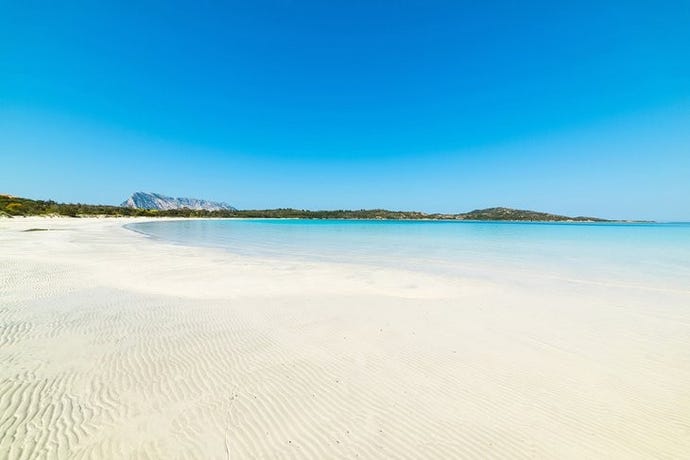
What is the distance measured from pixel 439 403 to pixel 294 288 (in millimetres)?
7396

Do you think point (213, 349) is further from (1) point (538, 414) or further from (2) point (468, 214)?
(2) point (468, 214)

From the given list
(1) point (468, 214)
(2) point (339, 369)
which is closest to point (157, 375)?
(2) point (339, 369)

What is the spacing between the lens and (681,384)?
5.06 meters

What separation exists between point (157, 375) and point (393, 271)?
451 inches

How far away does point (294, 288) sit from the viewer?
436 inches

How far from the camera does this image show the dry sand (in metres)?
3.68

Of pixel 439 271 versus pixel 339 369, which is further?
pixel 439 271

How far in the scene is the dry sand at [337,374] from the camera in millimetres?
3682

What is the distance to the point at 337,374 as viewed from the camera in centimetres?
522

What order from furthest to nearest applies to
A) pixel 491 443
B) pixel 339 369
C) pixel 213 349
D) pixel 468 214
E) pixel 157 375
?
pixel 468 214 < pixel 213 349 < pixel 339 369 < pixel 157 375 < pixel 491 443

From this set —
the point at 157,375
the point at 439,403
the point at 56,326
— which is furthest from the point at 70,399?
the point at 439,403

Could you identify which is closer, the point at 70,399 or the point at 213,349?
the point at 70,399

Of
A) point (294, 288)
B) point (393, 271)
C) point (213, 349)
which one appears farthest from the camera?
point (393, 271)

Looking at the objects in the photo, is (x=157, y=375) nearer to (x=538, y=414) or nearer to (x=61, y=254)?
Answer: (x=538, y=414)
